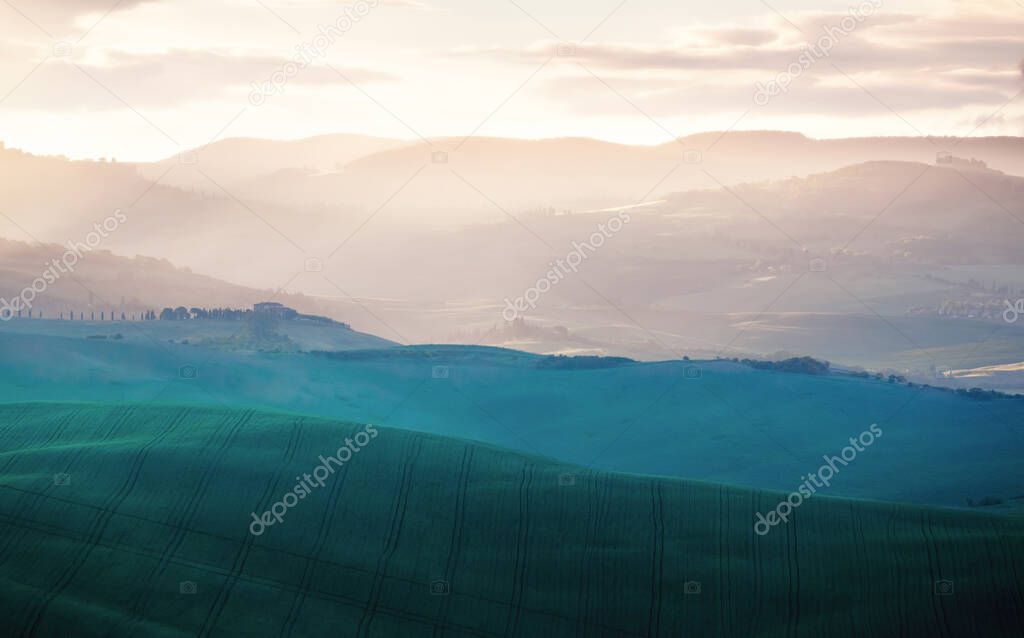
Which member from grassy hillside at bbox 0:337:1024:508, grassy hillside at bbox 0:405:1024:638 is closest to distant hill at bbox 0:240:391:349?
grassy hillside at bbox 0:337:1024:508

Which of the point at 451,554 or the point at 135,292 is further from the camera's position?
the point at 135,292

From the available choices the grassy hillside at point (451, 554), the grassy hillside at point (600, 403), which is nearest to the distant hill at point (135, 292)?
the grassy hillside at point (600, 403)

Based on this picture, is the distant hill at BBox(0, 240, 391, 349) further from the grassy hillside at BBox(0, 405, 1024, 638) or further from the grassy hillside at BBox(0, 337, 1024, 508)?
the grassy hillside at BBox(0, 405, 1024, 638)

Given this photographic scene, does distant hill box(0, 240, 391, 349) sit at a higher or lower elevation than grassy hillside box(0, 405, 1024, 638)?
higher

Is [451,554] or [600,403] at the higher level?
[600,403]

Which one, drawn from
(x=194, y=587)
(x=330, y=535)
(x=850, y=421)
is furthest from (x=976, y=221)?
(x=194, y=587)

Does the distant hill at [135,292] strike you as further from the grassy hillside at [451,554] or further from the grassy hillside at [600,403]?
the grassy hillside at [451,554]

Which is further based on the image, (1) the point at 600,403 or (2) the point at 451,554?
(1) the point at 600,403
